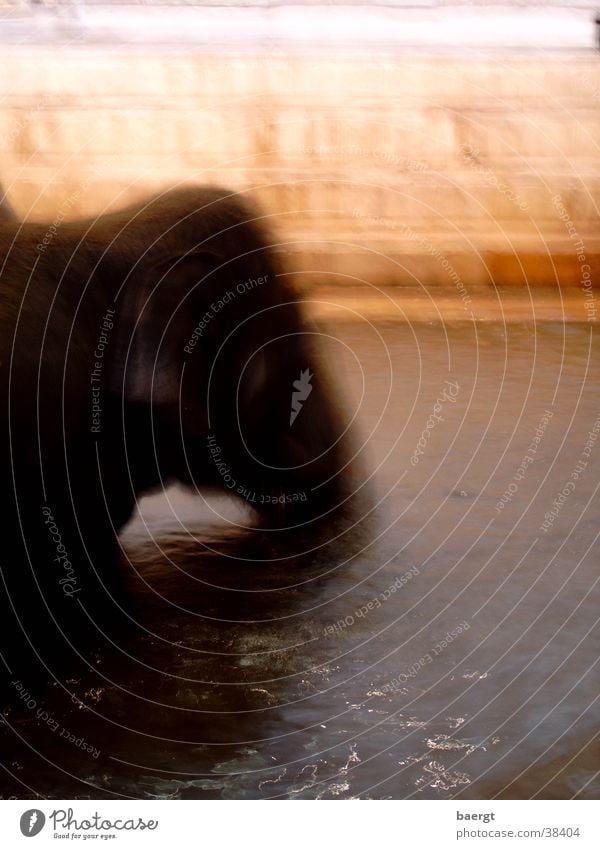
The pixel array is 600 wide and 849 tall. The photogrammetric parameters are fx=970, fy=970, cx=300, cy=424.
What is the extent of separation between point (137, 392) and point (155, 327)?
0.27 ft

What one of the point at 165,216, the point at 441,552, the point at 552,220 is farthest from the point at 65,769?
the point at 552,220

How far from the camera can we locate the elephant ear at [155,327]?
103 cm

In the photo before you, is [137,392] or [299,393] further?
[299,393]

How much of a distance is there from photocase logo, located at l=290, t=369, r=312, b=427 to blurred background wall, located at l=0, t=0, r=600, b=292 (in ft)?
2.78

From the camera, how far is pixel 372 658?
0.96 meters

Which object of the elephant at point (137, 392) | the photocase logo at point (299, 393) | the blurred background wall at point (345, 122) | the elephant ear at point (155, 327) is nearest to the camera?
the elephant at point (137, 392)

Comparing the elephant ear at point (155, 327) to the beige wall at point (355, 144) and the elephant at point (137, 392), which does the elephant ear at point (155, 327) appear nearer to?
the elephant at point (137, 392)

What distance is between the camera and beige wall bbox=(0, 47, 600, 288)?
2211 millimetres

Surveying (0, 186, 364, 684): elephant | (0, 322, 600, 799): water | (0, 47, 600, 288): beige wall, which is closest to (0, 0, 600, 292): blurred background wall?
(0, 47, 600, 288): beige wall
